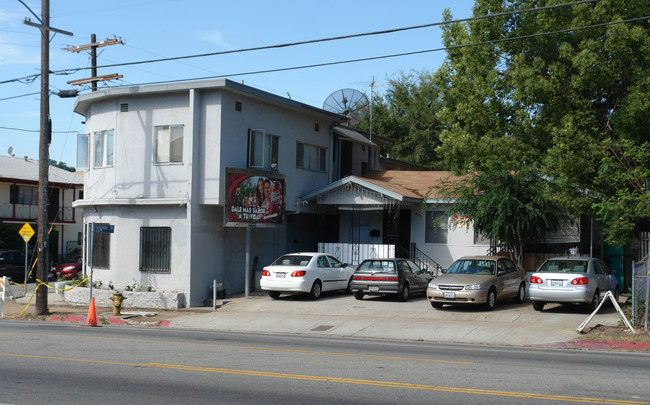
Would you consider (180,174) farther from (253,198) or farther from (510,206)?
(510,206)

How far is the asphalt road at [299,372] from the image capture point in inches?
329

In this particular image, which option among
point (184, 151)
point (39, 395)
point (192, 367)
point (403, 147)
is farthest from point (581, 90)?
point (403, 147)

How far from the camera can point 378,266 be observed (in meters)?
21.7

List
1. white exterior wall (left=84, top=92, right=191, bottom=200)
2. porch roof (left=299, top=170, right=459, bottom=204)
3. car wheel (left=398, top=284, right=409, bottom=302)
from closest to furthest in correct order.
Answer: car wheel (left=398, top=284, right=409, bottom=302)
white exterior wall (left=84, top=92, right=191, bottom=200)
porch roof (left=299, top=170, right=459, bottom=204)

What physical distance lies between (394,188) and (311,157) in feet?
13.0

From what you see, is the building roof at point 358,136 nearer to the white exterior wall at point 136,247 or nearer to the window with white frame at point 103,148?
the white exterior wall at point 136,247

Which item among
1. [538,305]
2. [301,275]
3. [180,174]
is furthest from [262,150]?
[538,305]

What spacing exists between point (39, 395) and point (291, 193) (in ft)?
60.5

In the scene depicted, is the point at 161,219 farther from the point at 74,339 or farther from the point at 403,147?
the point at 403,147

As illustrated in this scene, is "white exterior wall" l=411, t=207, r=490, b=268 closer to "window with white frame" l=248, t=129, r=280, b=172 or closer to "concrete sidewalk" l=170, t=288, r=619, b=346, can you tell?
"concrete sidewalk" l=170, t=288, r=619, b=346

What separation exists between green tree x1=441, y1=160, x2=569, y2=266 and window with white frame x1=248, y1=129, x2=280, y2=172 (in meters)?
7.18

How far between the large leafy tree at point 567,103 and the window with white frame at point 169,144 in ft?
30.8

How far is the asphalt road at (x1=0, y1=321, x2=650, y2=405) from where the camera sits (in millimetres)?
8367

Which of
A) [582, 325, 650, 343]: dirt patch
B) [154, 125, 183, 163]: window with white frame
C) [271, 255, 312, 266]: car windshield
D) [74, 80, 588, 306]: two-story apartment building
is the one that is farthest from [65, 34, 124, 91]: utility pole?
[582, 325, 650, 343]: dirt patch
